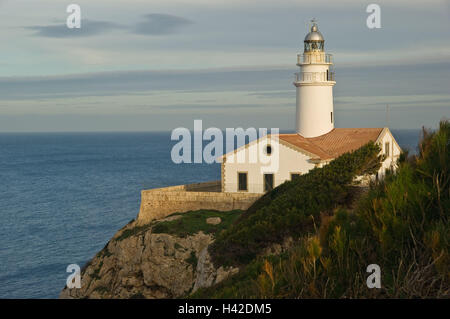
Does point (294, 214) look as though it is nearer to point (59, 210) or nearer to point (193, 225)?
point (193, 225)

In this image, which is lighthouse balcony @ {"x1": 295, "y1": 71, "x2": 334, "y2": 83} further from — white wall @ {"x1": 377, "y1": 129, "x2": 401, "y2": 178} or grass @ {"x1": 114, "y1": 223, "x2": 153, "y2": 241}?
grass @ {"x1": 114, "y1": 223, "x2": 153, "y2": 241}

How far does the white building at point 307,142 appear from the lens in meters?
32.0

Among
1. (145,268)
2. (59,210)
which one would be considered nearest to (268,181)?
(145,268)

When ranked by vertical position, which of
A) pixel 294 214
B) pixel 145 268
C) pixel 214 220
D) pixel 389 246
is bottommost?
pixel 145 268

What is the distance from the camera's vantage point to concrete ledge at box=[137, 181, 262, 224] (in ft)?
102

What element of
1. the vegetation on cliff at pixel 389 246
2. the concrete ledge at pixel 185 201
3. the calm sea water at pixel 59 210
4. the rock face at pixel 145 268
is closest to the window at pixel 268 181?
the concrete ledge at pixel 185 201

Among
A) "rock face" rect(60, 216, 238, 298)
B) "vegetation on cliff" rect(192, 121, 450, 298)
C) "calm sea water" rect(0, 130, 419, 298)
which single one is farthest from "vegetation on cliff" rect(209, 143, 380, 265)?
"vegetation on cliff" rect(192, 121, 450, 298)

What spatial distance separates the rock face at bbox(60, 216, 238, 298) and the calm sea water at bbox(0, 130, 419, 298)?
8662mm

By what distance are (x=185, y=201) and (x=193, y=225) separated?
3.88 metres

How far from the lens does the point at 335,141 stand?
3544 cm

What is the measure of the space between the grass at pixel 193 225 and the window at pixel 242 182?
9.05ft

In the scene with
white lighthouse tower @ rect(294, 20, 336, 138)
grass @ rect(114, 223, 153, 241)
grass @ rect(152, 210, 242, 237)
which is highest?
white lighthouse tower @ rect(294, 20, 336, 138)

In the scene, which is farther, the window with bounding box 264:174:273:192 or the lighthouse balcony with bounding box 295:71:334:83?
the lighthouse balcony with bounding box 295:71:334:83
